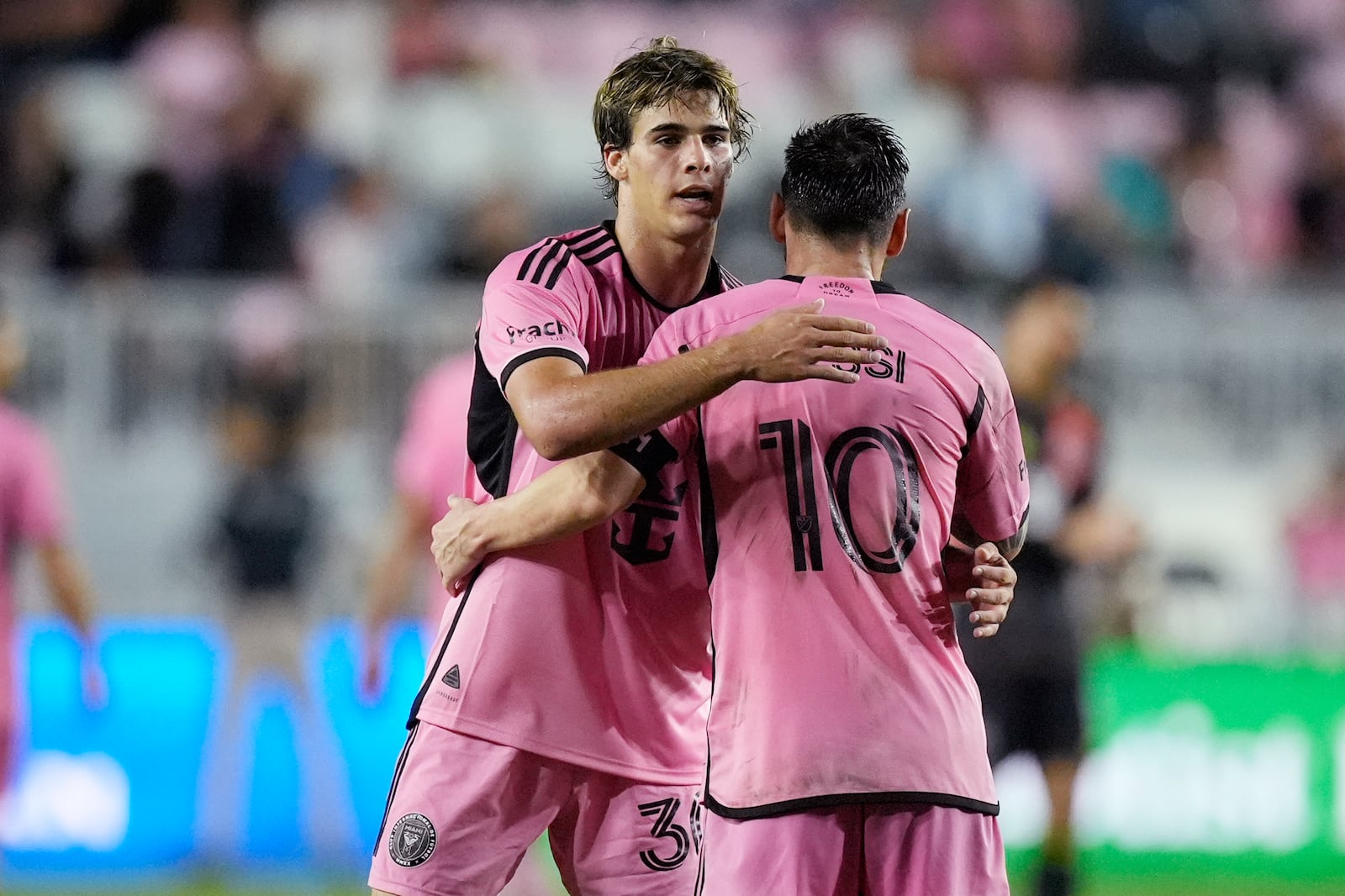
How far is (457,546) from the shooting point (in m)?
3.74

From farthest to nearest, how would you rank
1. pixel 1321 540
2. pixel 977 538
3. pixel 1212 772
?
pixel 1321 540 → pixel 1212 772 → pixel 977 538

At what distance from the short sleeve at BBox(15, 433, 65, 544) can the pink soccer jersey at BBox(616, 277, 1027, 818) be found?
13.9 ft

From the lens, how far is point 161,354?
10352 mm

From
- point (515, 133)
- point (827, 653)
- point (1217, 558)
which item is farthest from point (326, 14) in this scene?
point (827, 653)

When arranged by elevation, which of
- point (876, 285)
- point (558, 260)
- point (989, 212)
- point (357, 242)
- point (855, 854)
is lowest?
point (855, 854)

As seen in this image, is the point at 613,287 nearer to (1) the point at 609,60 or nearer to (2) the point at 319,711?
(2) the point at 319,711

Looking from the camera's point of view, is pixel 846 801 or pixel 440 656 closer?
pixel 846 801

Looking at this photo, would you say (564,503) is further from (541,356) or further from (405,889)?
(405,889)

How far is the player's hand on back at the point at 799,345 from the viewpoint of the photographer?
10.2 feet

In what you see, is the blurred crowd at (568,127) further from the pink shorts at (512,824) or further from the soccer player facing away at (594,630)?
the pink shorts at (512,824)

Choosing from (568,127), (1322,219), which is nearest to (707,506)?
(568,127)

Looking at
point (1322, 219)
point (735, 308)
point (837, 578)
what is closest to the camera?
point (837, 578)

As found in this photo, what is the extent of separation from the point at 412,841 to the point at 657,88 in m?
1.64

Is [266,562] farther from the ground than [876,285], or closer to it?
farther from the ground
